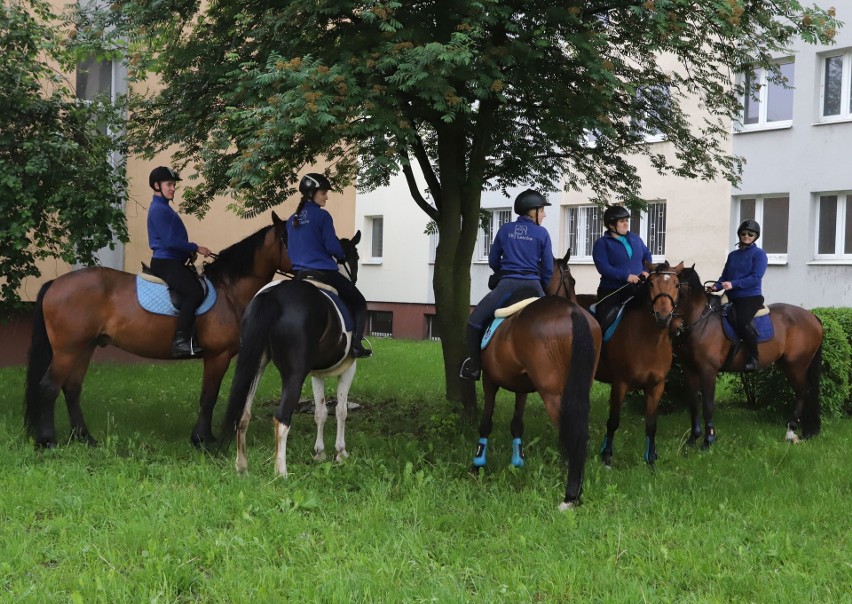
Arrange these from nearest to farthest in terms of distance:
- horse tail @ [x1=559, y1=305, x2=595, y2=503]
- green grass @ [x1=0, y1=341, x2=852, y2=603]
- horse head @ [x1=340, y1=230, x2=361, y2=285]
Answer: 1. green grass @ [x1=0, y1=341, x2=852, y2=603]
2. horse tail @ [x1=559, y1=305, x2=595, y2=503]
3. horse head @ [x1=340, y1=230, x2=361, y2=285]

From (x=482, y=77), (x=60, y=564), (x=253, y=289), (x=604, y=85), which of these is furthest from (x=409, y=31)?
(x=60, y=564)

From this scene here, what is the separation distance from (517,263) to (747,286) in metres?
3.77

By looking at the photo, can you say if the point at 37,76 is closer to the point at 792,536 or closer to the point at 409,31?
the point at 409,31

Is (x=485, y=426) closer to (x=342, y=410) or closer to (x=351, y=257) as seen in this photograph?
(x=342, y=410)

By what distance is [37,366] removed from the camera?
324 inches

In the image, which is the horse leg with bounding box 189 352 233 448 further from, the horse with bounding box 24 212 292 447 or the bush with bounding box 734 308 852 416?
the bush with bounding box 734 308 852 416

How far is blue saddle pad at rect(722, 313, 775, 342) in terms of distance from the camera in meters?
9.96

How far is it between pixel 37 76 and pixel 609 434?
7.24 metres

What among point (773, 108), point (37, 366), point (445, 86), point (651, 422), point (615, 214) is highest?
point (773, 108)

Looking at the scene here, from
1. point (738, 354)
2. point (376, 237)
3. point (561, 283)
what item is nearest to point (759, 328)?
point (738, 354)

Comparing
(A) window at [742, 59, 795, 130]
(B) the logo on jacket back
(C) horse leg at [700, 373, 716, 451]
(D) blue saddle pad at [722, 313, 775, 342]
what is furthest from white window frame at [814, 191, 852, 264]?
(B) the logo on jacket back

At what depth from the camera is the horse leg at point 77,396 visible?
331 inches

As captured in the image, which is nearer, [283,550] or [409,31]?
[283,550]

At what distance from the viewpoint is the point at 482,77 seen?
23.6ft
